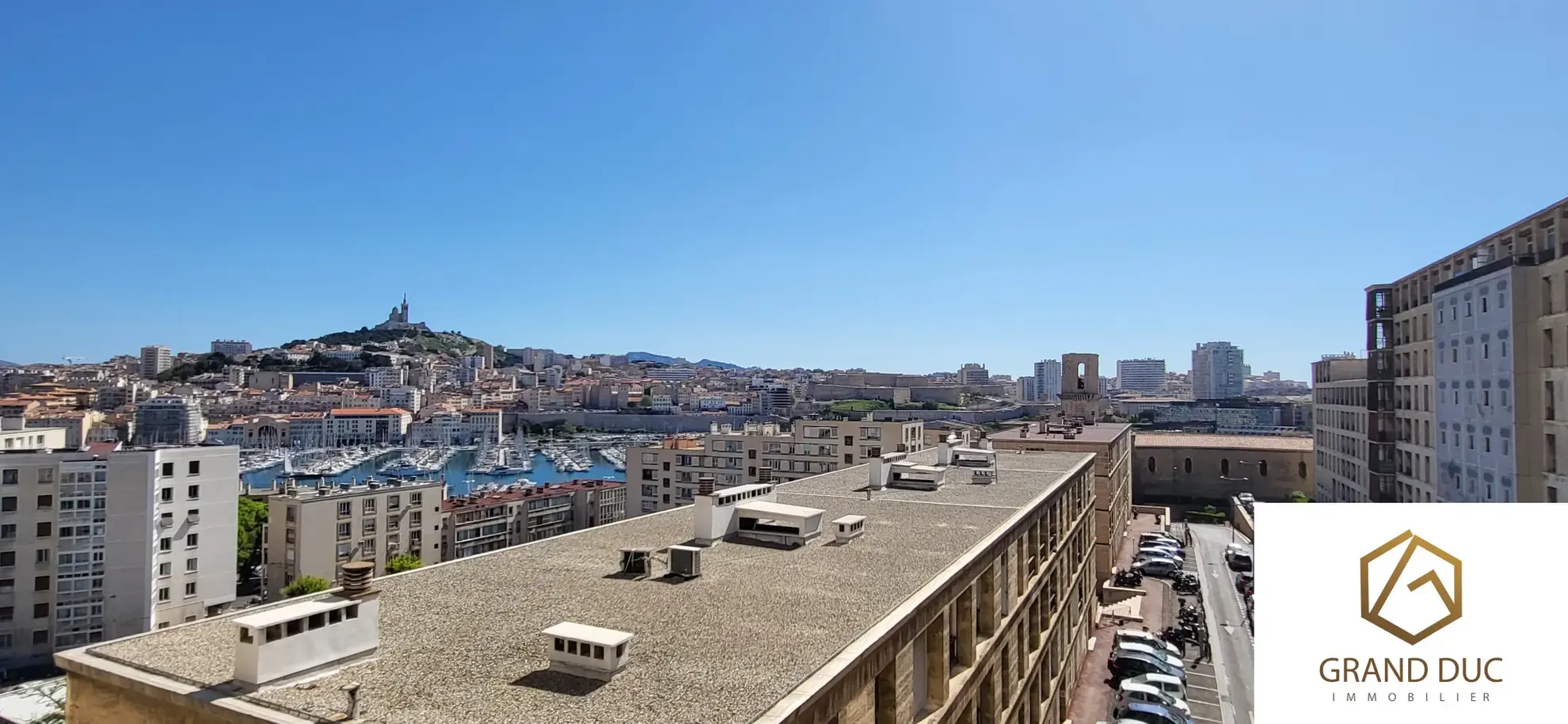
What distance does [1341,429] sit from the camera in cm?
4438

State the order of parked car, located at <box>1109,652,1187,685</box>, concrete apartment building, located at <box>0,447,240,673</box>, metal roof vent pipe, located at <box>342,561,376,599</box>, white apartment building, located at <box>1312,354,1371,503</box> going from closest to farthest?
1. metal roof vent pipe, located at <box>342,561,376,599</box>
2. parked car, located at <box>1109,652,1187,685</box>
3. concrete apartment building, located at <box>0,447,240,673</box>
4. white apartment building, located at <box>1312,354,1371,503</box>

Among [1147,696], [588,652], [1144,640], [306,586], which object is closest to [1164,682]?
[1147,696]

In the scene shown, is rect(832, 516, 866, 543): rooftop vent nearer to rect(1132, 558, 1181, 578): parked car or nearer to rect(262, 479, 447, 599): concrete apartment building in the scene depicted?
rect(1132, 558, 1181, 578): parked car

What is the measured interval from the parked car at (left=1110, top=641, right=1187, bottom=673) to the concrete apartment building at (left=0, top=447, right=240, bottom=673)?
3910cm

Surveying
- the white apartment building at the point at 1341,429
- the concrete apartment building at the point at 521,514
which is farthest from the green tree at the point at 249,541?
the white apartment building at the point at 1341,429

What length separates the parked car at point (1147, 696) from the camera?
19.9 metres

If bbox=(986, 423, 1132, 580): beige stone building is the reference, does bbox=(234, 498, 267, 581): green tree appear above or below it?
below

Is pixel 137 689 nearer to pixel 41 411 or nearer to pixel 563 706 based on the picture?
pixel 563 706

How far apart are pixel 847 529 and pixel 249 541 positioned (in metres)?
45.2

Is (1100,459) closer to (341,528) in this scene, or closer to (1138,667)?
(1138,667)

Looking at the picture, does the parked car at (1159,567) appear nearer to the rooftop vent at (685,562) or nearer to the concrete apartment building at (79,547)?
the rooftop vent at (685,562)

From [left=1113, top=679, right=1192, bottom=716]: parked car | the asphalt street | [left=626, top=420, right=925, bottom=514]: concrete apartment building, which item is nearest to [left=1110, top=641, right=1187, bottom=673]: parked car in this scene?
the asphalt street

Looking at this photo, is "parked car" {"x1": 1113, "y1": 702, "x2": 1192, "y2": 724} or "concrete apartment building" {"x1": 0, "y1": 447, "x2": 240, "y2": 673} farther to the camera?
"concrete apartment building" {"x1": 0, "y1": 447, "x2": 240, "y2": 673}

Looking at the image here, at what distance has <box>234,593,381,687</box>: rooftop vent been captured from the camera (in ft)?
19.4
